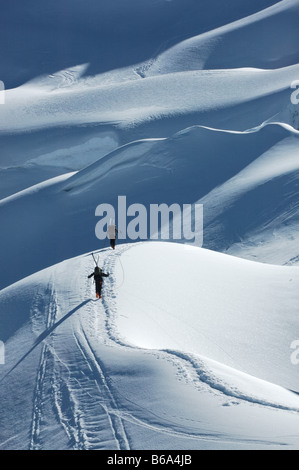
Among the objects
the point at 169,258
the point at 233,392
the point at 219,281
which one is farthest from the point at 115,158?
the point at 233,392

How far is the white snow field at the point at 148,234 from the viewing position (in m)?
8.14

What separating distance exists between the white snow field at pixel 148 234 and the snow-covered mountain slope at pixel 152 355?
29 millimetres

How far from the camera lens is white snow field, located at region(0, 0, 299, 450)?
8141mm

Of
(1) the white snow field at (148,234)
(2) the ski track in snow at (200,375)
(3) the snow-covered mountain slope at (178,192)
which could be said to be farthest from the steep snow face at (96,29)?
(2) the ski track in snow at (200,375)

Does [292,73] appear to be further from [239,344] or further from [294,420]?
[294,420]

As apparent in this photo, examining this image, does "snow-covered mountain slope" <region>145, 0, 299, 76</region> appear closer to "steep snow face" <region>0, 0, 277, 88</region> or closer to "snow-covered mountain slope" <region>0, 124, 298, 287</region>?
"steep snow face" <region>0, 0, 277, 88</region>

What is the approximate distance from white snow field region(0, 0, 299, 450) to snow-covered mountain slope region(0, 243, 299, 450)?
29 millimetres

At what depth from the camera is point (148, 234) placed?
2153 centimetres

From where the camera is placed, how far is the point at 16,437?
8.11 meters

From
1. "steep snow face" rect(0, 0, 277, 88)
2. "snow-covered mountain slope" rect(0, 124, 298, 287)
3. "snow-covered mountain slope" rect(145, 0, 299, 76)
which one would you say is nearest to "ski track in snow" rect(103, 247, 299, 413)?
"snow-covered mountain slope" rect(0, 124, 298, 287)

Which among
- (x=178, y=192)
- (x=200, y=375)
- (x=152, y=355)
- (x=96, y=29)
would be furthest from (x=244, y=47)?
(x=200, y=375)

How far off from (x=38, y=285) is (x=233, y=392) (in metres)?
6.30

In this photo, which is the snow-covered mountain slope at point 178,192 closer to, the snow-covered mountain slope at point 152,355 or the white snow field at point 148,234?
the white snow field at point 148,234

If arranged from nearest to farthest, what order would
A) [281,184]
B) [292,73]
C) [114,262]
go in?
[114,262]
[281,184]
[292,73]
